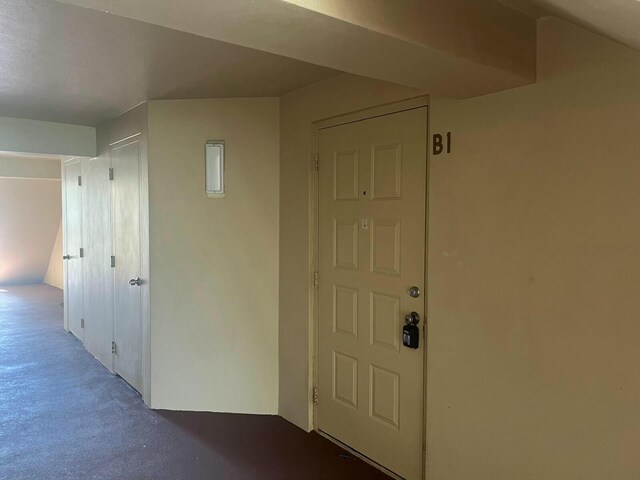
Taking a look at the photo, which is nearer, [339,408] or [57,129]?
[339,408]

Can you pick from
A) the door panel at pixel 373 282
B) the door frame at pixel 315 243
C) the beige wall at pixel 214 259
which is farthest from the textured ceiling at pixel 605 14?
the beige wall at pixel 214 259

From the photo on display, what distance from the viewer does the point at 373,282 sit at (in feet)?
8.42

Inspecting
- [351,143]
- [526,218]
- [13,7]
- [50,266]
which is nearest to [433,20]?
[526,218]

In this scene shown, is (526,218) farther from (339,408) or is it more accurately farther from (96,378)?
(96,378)

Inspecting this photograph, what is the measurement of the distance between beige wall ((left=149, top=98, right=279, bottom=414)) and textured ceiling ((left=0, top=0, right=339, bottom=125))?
0.23 meters

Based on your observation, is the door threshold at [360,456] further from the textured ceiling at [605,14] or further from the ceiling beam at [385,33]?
the textured ceiling at [605,14]

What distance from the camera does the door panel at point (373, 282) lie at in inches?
92.8

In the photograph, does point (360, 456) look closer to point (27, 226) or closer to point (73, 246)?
point (73, 246)

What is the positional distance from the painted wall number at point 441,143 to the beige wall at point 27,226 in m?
6.62

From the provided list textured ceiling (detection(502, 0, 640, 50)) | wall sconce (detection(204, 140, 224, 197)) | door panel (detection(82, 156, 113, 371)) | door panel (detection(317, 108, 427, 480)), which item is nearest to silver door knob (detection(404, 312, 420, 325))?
door panel (detection(317, 108, 427, 480))

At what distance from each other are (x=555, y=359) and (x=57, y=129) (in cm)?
429

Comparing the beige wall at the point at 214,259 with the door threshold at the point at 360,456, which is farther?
the beige wall at the point at 214,259

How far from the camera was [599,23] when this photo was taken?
1.36m

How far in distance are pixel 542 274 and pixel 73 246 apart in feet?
16.4
